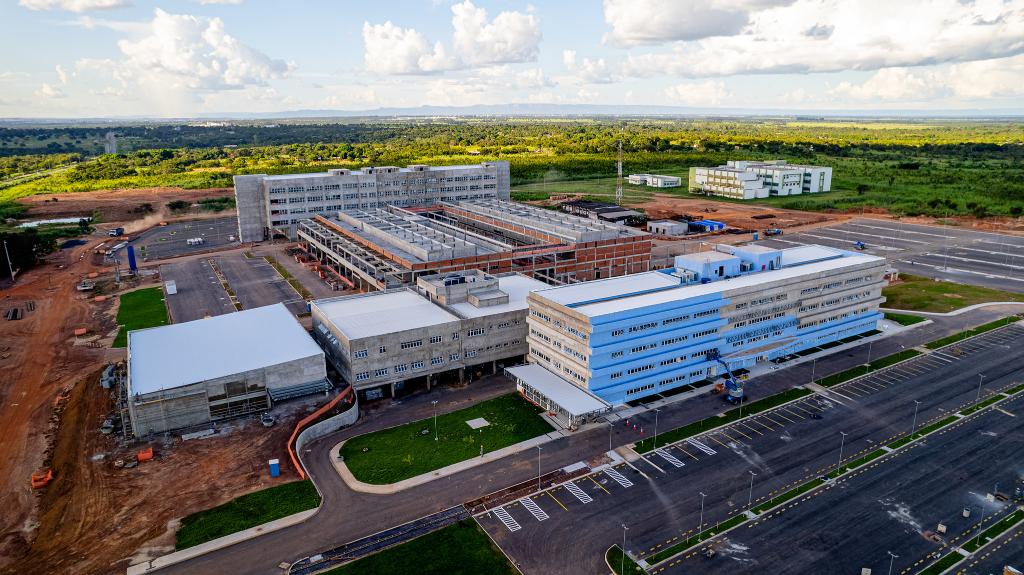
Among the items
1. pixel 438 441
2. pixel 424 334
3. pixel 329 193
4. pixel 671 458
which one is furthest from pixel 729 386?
pixel 329 193

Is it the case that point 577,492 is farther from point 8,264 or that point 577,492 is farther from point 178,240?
point 178,240

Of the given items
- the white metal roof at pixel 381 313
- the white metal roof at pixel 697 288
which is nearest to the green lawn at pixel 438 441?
the white metal roof at pixel 381 313

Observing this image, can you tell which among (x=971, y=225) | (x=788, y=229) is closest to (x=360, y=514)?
(x=788, y=229)

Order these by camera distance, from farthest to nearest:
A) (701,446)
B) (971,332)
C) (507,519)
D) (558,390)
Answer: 1. (971,332)
2. (558,390)
3. (701,446)
4. (507,519)

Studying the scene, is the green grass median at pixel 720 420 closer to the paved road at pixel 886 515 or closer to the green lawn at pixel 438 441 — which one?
the green lawn at pixel 438 441

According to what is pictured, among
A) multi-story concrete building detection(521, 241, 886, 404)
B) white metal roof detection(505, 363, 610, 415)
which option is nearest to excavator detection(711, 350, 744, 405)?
multi-story concrete building detection(521, 241, 886, 404)

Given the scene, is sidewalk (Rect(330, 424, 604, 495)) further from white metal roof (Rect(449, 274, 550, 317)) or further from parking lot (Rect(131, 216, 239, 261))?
parking lot (Rect(131, 216, 239, 261))

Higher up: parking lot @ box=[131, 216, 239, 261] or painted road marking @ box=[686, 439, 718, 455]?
parking lot @ box=[131, 216, 239, 261]

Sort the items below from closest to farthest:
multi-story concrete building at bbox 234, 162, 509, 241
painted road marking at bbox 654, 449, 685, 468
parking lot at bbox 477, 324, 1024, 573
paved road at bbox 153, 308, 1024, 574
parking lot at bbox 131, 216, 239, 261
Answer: paved road at bbox 153, 308, 1024, 574 < parking lot at bbox 477, 324, 1024, 573 < painted road marking at bbox 654, 449, 685, 468 < parking lot at bbox 131, 216, 239, 261 < multi-story concrete building at bbox 234, 162, 509, 241
